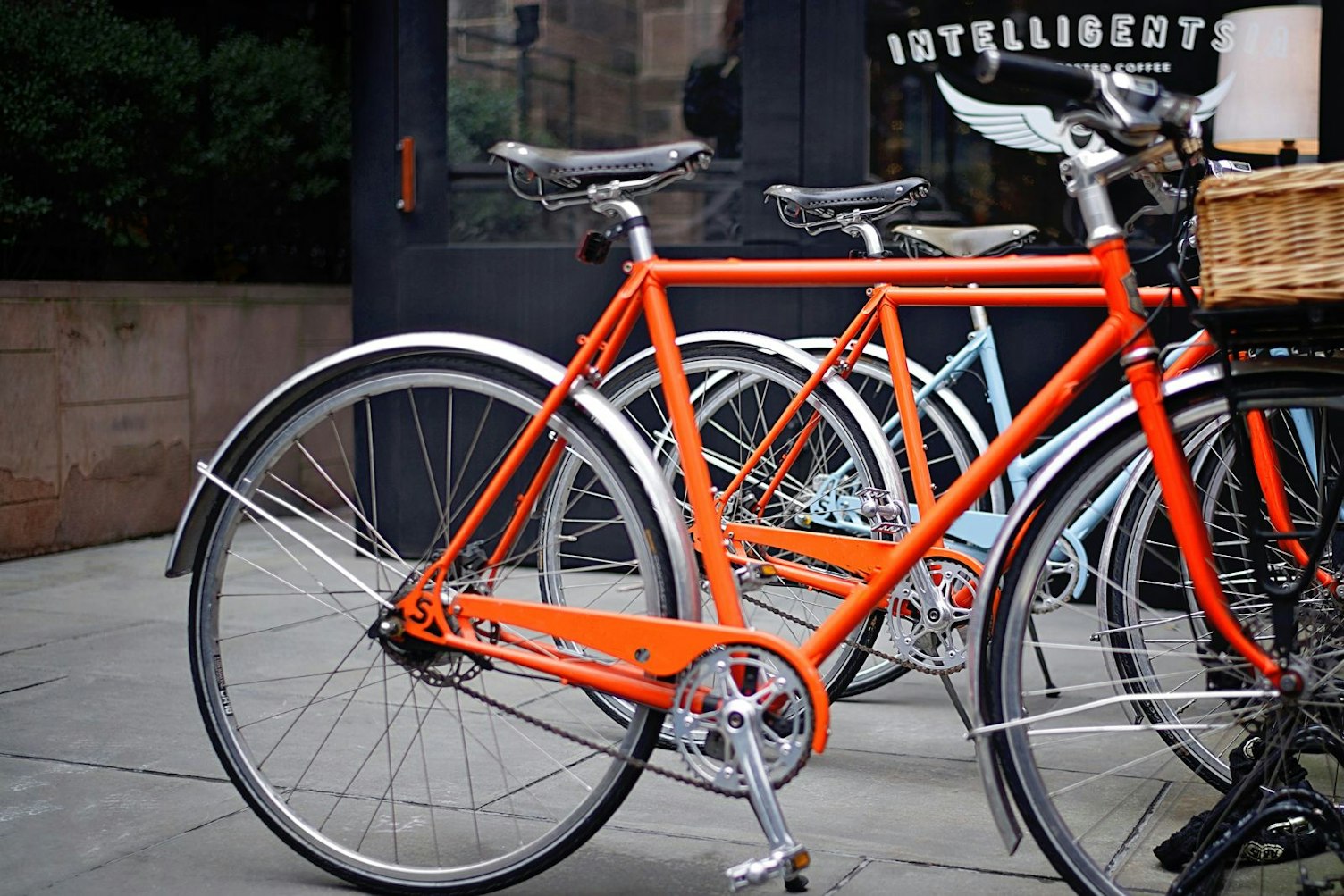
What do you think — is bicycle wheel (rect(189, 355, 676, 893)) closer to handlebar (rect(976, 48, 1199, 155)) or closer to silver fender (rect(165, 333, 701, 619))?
silver fender (rect(165, 333, 701, 619))

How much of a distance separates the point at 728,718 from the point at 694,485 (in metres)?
0.41

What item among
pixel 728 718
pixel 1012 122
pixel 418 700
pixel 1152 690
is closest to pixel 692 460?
pixel 728 718

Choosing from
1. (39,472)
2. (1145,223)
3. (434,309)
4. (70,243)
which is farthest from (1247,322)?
(70,243)

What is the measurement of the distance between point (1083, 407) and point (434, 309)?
8.30 ft

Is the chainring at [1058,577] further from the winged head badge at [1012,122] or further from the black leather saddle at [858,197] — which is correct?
the winged head badge at [1012,122]

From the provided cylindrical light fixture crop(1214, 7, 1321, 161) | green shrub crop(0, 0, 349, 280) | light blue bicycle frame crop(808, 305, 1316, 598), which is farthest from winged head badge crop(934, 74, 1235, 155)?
green shrub crop(0, 0, 349, 280)

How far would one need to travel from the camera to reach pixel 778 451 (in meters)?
4.00

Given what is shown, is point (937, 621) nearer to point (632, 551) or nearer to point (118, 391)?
point (632, 551)

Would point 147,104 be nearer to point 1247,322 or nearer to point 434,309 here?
point 434,309

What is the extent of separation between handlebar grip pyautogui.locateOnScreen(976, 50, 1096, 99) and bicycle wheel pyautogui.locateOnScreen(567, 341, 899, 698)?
4.84 ft

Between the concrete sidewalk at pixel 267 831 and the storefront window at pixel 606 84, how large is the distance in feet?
6.92

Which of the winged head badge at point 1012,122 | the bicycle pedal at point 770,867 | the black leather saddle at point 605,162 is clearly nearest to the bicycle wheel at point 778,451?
the black leather saddle at point 605,162

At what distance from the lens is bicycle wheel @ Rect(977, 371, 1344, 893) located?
7.83 ft

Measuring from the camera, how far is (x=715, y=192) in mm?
5852
